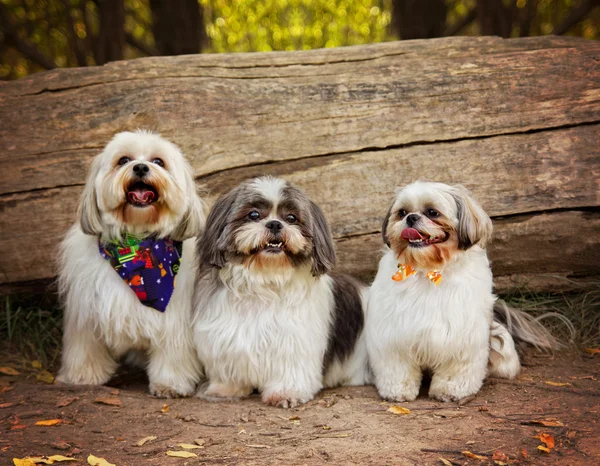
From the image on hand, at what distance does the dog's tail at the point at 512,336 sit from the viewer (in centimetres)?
452

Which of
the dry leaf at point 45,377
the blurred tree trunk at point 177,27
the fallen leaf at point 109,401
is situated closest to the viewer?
the fallen leaf at point 109,401

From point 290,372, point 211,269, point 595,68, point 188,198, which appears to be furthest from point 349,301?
point 595,68

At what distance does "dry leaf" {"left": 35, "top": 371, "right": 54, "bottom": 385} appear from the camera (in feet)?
16.0

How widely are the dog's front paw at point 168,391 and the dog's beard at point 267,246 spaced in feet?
3.47

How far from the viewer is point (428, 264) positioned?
13.0 ft

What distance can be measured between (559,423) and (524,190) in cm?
204

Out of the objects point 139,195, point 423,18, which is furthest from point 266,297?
point 423,18

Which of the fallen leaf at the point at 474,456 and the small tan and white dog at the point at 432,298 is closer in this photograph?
the fallen leaf at the point at 474,456

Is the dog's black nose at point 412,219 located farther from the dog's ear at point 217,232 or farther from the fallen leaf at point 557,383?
the fallen leaf at point 557,383

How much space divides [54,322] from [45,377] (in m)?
0.66

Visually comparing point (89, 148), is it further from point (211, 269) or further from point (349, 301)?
point (349, 301)

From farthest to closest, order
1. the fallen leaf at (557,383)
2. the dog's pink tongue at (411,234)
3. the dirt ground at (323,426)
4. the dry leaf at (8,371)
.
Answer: the dry leaf at (8,371), the fallen leaf at (557,383), the dog's pink tongue at (411,234), the dirt ground at (323,426)

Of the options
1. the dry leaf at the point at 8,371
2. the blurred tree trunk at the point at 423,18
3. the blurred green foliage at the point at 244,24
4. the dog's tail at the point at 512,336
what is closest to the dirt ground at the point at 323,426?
the dog's tail at the point at 512,336

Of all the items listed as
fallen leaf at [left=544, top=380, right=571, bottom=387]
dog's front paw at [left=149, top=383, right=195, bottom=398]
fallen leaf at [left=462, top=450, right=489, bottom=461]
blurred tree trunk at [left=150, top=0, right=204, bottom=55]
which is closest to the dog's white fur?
fallen leaf at [left=544, top=380, right=571, bottom=387]
